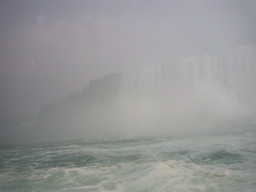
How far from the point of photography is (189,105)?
2273 cm

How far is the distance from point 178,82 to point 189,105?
4115 mm

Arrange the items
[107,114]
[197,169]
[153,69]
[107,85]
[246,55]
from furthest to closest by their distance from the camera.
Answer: [107,85]
[107,114]
[153,69]
[246,55]
[197,169]

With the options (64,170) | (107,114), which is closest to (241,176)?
(64,170)

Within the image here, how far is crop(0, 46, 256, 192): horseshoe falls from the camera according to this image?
489 cm

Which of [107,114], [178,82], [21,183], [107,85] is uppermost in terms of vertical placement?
[107,85]

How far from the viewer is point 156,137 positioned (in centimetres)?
1451

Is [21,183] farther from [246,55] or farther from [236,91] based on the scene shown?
[246,55]

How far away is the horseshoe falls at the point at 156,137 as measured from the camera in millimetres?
4887

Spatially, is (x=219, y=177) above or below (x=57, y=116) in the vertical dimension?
below

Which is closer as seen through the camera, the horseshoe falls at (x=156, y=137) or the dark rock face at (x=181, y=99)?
the horseshoe falls at (x=156, y=137)

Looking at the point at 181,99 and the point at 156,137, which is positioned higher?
the point at 181,99

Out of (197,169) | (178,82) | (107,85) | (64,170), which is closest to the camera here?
(197,169)

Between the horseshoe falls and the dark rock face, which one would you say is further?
the dark rock face

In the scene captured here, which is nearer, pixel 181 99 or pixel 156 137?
pixel 156 137
